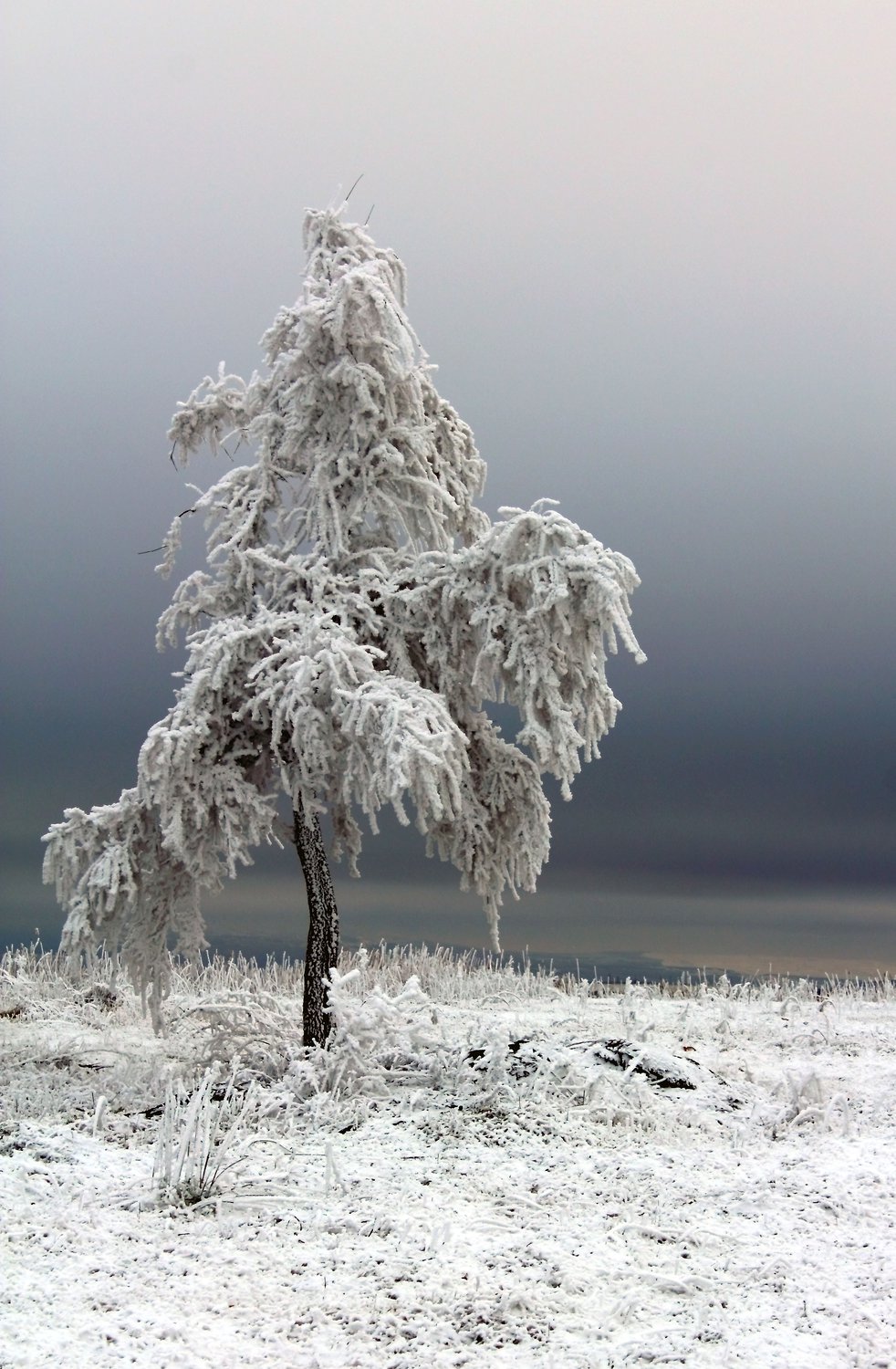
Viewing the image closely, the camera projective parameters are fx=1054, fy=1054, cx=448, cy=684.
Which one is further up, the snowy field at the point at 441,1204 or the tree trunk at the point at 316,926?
the tree trunk at the point at 316,926

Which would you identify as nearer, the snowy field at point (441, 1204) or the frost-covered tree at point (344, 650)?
the snowy field at point (441, 1204)

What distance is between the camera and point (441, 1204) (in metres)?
6.51

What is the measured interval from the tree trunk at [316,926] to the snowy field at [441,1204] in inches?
11.7

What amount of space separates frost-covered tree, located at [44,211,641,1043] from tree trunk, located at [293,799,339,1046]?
0.02 meters

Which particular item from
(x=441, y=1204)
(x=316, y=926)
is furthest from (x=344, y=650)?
(x=441, y=1204)

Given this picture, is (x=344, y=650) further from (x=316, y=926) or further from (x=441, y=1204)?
(x=441, y=1204)

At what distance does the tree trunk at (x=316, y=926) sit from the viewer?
993 cm

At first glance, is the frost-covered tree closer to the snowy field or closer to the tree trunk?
the tree trunk

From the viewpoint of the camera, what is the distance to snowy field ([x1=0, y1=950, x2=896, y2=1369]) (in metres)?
5.18

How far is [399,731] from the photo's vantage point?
26.8ft

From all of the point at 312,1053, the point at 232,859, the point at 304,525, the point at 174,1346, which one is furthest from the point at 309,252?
the point at 174,1346

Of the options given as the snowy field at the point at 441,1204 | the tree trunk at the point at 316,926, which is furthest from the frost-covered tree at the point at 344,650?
the snowy field at the point at 441,1204

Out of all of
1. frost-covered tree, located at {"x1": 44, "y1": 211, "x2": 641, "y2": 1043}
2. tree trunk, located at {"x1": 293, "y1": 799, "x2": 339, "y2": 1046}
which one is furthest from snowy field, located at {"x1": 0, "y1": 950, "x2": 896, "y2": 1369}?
frost-covered tree, located at {"x1": 44, "y1": 211, "x2": 641, "y2": 1043}

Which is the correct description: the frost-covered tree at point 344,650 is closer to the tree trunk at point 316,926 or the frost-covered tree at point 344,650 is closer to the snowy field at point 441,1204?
the tree trunk at point 316,926
